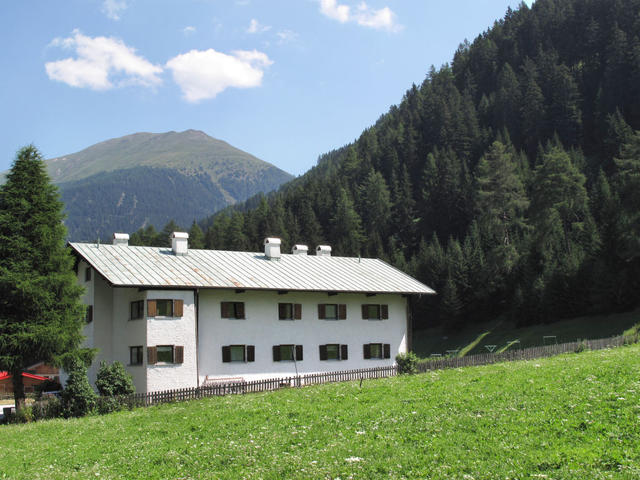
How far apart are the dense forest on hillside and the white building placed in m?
34.6

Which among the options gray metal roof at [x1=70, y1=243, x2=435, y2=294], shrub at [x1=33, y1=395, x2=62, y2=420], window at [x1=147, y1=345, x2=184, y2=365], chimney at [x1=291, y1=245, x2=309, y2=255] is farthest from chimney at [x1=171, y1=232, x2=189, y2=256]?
shrub at [x1=33, y1=395, x2=62, y2=420]

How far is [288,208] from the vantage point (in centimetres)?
13612

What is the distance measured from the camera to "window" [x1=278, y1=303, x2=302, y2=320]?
39562 mm

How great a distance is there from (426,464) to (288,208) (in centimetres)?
12550

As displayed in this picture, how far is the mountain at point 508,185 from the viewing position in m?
72.6

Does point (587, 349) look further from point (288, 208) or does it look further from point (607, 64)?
point (607, 64)

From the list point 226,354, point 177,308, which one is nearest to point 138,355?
point 177,308

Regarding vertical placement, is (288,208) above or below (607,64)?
below

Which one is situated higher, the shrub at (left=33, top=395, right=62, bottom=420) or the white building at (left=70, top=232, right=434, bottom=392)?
the white building at (left=70, top=232, right=434, bottom=392)

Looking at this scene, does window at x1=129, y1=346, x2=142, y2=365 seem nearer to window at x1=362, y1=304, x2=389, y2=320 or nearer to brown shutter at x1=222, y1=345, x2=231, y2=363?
brown shutter at x1=222, y1=345, x2=231, y2=363

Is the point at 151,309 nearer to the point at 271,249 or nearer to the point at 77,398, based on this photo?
the point at 77,398

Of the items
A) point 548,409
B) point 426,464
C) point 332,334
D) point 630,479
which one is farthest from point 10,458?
point 332,334

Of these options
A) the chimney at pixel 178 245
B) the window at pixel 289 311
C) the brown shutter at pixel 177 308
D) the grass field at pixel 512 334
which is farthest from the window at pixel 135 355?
the grass field at pixel 512 334

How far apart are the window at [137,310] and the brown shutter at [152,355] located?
2.31 meters
